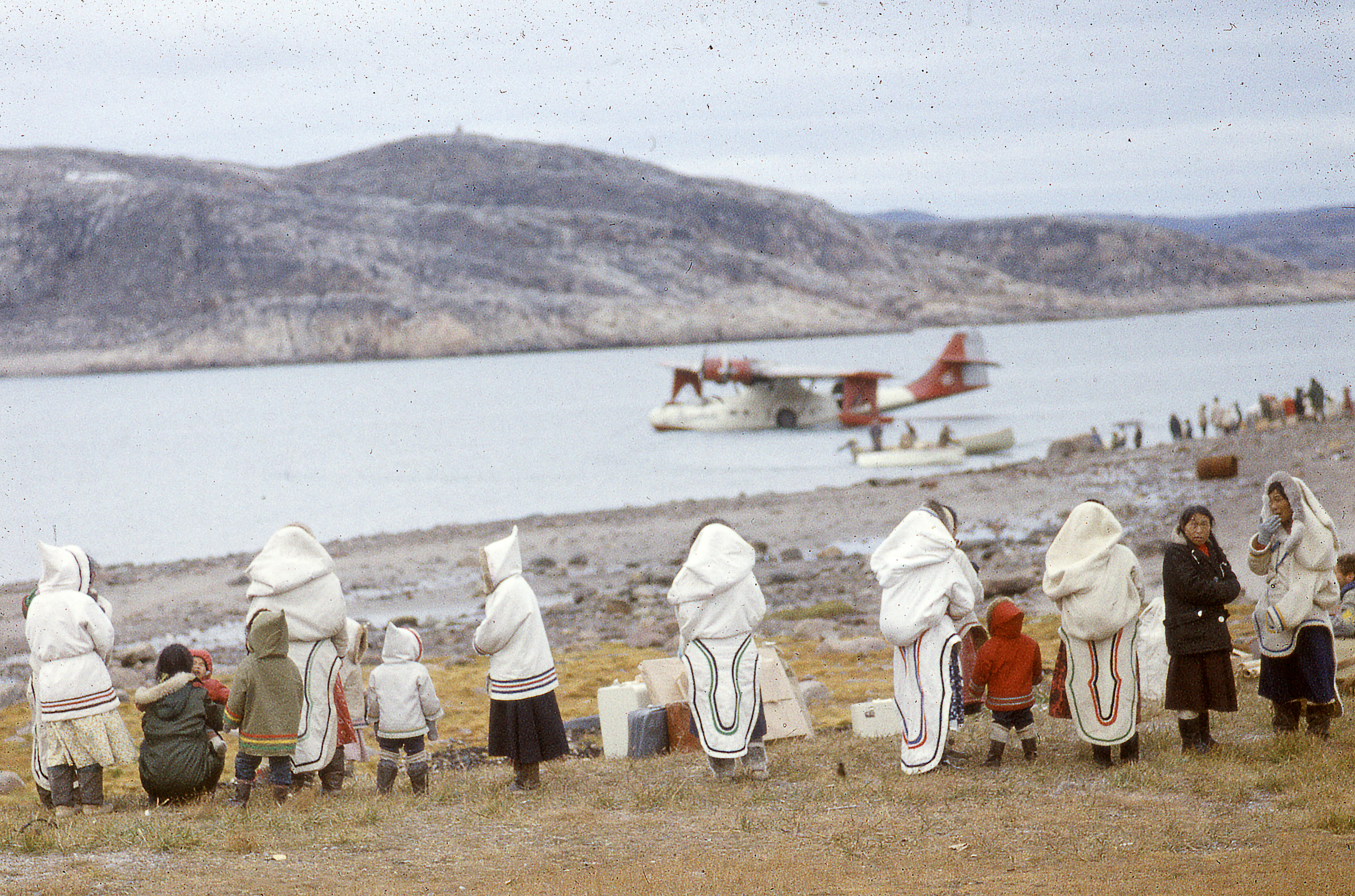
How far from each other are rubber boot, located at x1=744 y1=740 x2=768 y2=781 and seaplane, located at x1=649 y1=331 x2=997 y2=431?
177 feet

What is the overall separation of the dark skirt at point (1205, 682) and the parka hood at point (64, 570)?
249 inches

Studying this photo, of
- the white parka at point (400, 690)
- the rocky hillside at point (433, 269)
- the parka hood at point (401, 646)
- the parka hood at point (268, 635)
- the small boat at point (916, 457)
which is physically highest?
the rocky hillside at point (433, 269)

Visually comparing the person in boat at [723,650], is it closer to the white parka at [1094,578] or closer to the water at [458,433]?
the white parka at [1094,578]

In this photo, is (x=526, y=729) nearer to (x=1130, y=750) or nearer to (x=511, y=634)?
(x=511, y=634)

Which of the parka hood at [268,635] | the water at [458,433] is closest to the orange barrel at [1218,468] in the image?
the water at [458,433]

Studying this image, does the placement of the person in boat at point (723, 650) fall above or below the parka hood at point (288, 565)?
below

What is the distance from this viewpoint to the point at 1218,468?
2836cm

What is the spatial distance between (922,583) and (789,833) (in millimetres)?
1713

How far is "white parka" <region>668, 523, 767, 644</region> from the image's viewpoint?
7.89 meters

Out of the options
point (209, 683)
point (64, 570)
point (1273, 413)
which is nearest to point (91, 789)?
point (209, 683)

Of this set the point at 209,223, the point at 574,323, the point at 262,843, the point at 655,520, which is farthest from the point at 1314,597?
the point at 209,223

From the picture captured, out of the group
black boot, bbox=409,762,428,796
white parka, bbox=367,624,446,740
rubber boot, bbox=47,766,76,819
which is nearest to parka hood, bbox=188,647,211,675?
rubber boot, bbox=47,766,76,819

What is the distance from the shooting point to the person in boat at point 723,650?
7.92m

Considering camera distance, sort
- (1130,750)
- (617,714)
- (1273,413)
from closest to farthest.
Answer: (1130,750) < (617,714) < (1273,413)
